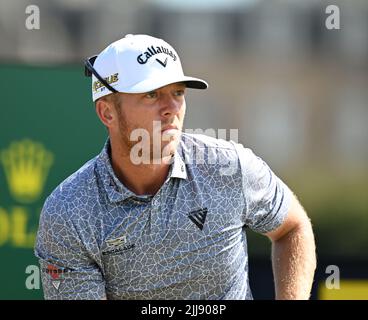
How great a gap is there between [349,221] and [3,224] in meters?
3.07

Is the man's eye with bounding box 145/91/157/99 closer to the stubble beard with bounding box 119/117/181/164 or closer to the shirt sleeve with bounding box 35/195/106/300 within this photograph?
the stubble beard with bounding box 119/117/181/164

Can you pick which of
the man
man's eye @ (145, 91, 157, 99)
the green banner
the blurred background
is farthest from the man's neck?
the blurred background

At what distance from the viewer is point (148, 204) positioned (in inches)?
113

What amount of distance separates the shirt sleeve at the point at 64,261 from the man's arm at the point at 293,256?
2.12 feet

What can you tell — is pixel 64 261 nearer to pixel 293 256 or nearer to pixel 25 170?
pixel 293 256

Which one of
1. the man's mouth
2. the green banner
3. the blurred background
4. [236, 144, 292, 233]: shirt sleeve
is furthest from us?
the blurred background

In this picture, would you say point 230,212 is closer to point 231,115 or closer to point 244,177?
point 244,177

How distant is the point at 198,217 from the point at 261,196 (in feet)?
0.81

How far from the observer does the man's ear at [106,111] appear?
300cm

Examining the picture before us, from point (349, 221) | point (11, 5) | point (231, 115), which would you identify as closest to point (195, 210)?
point (349, 221)

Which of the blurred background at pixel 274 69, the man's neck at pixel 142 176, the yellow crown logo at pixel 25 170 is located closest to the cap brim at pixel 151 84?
the man's neck at pixel 142 176

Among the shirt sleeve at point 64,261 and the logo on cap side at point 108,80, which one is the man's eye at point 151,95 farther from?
the shirt sleeve at point 64,261

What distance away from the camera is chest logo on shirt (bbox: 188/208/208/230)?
288 cm

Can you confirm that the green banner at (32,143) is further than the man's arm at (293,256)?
Yes
